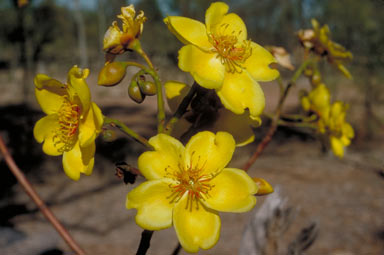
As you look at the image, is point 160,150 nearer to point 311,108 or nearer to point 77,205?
point 311,108

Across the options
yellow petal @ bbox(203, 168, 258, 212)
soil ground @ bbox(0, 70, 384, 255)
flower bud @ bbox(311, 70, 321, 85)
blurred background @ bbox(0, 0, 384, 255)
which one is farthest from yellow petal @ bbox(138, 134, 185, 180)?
soil ground @ bbox(0, 70, 384, 255)

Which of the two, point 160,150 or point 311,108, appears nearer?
point 160,150

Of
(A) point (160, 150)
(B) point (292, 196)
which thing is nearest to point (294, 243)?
(A) point (160, 150)

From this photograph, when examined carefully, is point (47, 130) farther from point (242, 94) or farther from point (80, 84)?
point (242, 94)

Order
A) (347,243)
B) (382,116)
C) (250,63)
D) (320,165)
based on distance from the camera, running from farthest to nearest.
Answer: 1. (382,116)
2. (320,165)
3. (347,243)
4. (250,63)

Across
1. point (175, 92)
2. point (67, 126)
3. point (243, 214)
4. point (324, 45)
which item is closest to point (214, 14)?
point (175, 92)

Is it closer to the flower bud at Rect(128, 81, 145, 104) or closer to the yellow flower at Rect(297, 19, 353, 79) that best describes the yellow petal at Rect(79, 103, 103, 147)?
the flower bud at Rect(128, 81, 145, 104)

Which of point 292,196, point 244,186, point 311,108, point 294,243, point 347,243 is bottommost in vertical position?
point 292,196

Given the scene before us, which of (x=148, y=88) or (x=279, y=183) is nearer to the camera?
(x=148, y=88)
